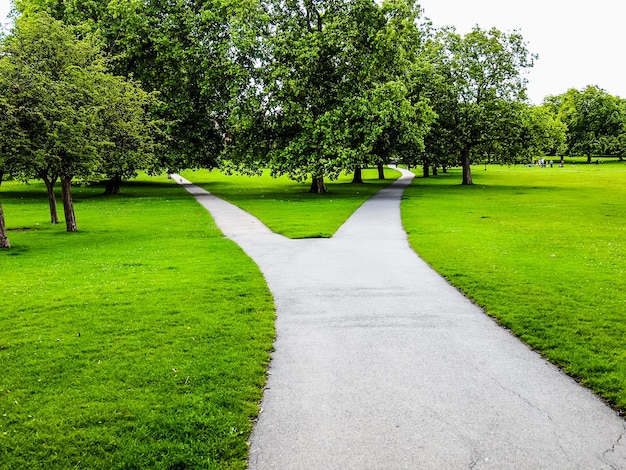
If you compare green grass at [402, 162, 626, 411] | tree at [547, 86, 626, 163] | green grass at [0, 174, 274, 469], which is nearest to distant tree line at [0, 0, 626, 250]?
green grass at [402, 162, 626, 411]

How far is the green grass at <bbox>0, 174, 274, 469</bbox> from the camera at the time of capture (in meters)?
4.34

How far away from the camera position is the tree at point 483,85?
4231 cm

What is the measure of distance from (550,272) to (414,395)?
752 cm

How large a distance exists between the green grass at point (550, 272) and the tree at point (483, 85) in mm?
18910

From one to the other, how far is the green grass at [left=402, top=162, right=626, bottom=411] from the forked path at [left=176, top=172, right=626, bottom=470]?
0.46m

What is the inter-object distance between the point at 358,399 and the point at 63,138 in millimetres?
14619

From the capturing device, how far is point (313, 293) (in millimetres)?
9461

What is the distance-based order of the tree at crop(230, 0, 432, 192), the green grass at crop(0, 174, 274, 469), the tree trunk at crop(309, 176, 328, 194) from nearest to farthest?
the green grass at crop(0, 174, 274, 469) < the tree at crop(230, 0, 432, 192) < the tree trunk at crop(309, 176, 328, 194)

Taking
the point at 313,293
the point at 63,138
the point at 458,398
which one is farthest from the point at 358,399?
the point at 63,138

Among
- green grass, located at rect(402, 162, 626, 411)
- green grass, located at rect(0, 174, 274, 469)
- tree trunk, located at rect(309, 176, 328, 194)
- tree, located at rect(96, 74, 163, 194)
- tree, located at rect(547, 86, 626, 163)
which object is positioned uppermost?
tree, located at rect(547, 86, 626, 163)

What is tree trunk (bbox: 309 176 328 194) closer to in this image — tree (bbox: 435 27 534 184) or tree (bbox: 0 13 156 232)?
tree (bbox: 435 27 534 184)

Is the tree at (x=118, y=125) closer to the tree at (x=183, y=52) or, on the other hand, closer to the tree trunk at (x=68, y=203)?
the tree trunk at (x=68, y=203)

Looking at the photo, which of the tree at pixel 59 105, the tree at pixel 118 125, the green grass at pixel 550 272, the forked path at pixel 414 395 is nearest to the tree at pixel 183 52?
the tree at pixel 118 125

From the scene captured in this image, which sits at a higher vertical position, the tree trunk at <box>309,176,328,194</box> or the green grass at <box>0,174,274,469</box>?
the tree trunk at <box>309,176,328,194</box>
